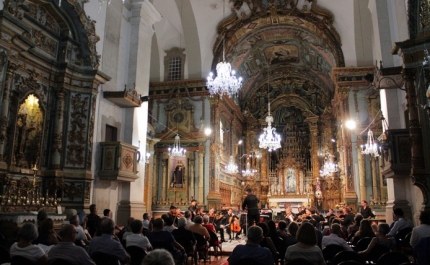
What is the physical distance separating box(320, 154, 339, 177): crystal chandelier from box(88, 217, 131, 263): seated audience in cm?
2050

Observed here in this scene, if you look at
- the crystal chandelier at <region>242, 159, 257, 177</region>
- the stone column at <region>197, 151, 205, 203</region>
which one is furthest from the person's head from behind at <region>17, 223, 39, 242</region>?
the crystal chandelier at <region>242, 159, 257, 177</region>

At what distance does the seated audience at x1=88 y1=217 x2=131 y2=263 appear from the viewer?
4238mm

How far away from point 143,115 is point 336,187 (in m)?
15.2

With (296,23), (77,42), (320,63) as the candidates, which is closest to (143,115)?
(77,42)

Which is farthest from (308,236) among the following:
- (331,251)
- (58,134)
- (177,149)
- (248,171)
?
(248,171)

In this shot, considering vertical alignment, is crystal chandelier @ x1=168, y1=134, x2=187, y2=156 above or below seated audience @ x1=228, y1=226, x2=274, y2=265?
above

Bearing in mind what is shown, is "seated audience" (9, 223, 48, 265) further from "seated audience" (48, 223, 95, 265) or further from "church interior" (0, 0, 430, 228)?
"church interior" (0, 0, 430, 228)

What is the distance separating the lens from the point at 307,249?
388 cm

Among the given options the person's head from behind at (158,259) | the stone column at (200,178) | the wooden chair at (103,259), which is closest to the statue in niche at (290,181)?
the stone column at (200,178)

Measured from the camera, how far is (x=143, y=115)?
12.7m

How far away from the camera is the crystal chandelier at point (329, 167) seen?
76.3 feet

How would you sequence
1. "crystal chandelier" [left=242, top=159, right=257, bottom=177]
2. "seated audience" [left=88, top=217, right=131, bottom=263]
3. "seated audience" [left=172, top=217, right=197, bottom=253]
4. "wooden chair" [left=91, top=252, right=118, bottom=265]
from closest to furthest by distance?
"wooden chair" [left=91, top=252, right=118, bottom=265], "seated audience" [left=88, top=217, right=131, bottom=263], "seated audience" [left=172, top=217, right=197, bottom=253], "crystal chandelier" [left=242, top=159, right=257, bottom=177]

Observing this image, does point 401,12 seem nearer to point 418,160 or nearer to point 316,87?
point 418,160

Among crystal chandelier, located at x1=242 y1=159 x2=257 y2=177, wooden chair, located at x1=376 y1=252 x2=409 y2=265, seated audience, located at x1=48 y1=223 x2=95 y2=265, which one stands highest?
crystal chandelier, located at x1=242 y1=159 x2=257 y2=177
